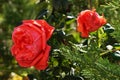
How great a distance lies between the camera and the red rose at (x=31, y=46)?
35.1 inches

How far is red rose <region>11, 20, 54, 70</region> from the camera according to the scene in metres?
0.89

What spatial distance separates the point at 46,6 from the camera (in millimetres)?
1285

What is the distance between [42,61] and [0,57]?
1.29m

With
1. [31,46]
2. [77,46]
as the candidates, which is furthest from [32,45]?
[77,46]

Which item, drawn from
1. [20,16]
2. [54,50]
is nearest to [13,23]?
[20,16]

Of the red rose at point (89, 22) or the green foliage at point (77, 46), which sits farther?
the red rose at point (89, 22)

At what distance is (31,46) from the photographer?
886 mm

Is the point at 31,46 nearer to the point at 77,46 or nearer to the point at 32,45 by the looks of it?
the point at 32,45

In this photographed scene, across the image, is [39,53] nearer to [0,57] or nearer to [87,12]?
[87,12]

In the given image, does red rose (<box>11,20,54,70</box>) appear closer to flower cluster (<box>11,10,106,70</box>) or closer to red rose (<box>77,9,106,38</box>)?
flower cluster (<box>11,10,106,70</box>)

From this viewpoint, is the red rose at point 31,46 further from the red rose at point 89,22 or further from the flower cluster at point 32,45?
the red rose at point 89,22

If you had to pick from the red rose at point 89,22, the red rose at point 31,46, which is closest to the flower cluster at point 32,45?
the red rose at point 31,46

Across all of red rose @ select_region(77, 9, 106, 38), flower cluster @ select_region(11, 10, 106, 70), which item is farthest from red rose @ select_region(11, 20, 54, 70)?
red rose @ select_region(77, 9, 106, 38)

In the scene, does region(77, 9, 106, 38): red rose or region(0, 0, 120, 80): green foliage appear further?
region(77, 9, 106, 38): red rose
